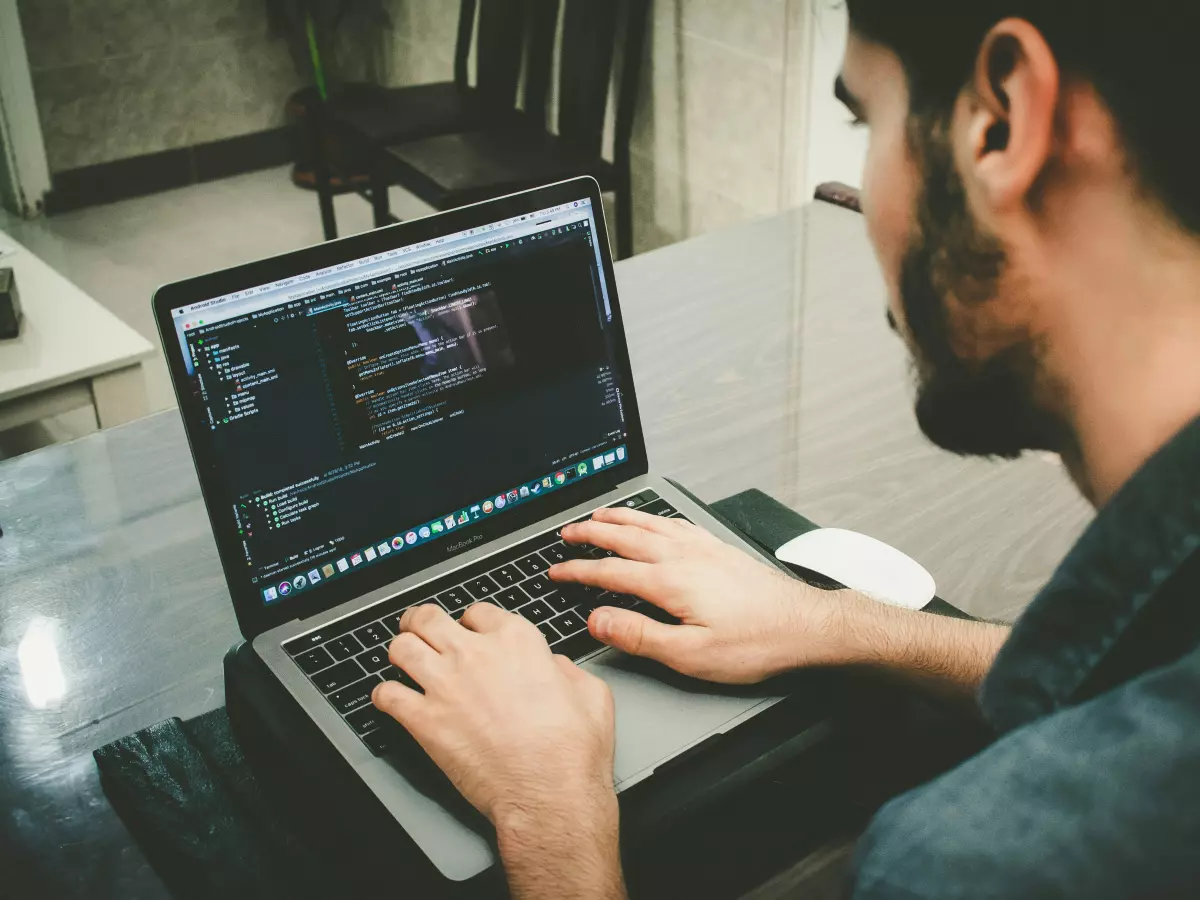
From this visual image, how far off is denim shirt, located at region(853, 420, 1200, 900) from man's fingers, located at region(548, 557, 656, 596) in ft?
1.04

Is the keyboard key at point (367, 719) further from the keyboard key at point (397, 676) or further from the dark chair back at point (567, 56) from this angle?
the dark chair back at point (567, 56)

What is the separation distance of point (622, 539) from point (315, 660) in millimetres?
251

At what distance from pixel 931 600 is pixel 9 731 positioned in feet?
2.44

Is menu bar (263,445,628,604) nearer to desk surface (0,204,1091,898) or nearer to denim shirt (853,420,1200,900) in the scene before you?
desk surface (0,204,1091,898)

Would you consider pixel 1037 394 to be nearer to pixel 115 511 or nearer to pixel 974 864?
pixel 974 864

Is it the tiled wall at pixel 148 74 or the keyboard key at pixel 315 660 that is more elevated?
the keyboard key at pixel 315 660

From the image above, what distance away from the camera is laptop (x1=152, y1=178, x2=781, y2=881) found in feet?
2.72

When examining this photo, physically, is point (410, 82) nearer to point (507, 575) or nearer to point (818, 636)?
point (507, 575)

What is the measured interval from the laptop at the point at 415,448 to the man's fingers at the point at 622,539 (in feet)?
0.08

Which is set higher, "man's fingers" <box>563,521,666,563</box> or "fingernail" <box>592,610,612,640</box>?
"man's fingers" <box>563,521,666,563</box>

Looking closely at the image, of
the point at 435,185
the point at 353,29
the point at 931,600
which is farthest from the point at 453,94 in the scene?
the point at 931,600

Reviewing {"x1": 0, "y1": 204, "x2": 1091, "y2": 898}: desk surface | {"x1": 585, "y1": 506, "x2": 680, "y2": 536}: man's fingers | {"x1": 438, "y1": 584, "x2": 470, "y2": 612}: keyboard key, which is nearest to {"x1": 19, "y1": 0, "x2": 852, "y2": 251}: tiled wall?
{"x1": 0, "y1": 204, "x2": 1091, "y2": 898}: desk surface

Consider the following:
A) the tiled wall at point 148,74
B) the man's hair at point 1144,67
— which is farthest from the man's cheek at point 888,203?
the tiled wall at point 148,74

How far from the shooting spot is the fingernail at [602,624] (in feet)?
2.78
